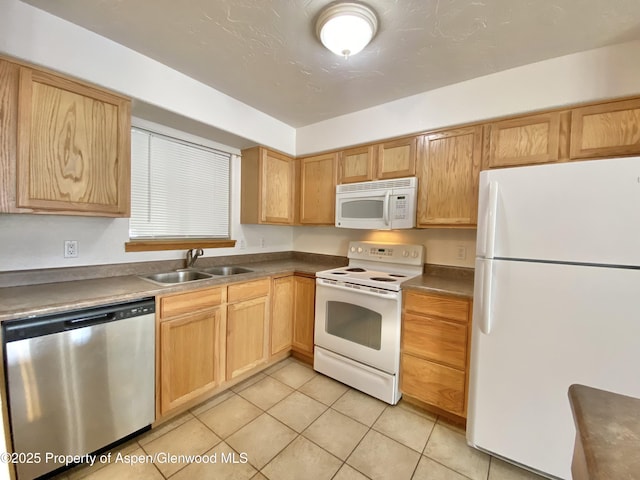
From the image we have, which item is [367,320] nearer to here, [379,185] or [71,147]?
[379,185]

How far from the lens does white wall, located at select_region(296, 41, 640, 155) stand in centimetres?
156

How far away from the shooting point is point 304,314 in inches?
103

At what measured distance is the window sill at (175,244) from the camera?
2.05 metres

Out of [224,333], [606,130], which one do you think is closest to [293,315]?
[224,333]

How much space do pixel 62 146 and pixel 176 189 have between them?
2.95 feet

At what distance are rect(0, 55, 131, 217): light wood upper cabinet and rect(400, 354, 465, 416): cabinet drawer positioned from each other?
7.44 ft

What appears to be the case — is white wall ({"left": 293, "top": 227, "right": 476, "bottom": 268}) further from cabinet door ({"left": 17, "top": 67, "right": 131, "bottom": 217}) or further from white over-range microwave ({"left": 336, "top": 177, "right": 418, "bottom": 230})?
cabinet door ({"left": 17, "top": 67, "right": 131, "bottom": 217})

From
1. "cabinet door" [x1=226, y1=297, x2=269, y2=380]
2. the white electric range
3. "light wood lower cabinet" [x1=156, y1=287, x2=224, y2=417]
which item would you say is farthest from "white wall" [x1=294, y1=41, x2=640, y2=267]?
"light wood lower cabinet" [x1=156, y1=287, x2=224, y2=417]

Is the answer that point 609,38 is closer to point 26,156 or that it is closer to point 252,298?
point 252,298

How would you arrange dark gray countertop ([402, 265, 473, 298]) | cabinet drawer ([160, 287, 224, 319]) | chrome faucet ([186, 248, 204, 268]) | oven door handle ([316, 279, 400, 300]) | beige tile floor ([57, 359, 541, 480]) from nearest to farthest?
beige tile floor ([57, 359, 541, 480])
cabinet drawer ([160, 287, 224, 319])
dark gray countertop ([402, 265, 473, 298])
oven door handle ([316, 279, 400, 300])
chrome faucet ([186, 248, 204, 268])

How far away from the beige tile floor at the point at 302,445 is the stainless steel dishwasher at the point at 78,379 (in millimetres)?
204

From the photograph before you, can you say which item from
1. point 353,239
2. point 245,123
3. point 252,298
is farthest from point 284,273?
point 245,123

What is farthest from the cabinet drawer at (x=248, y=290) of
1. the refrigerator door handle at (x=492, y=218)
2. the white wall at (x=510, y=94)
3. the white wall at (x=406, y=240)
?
the refrigerator door handle at (x=492, y=218)

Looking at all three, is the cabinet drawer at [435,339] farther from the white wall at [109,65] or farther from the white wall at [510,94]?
the white wall at [109,65]
